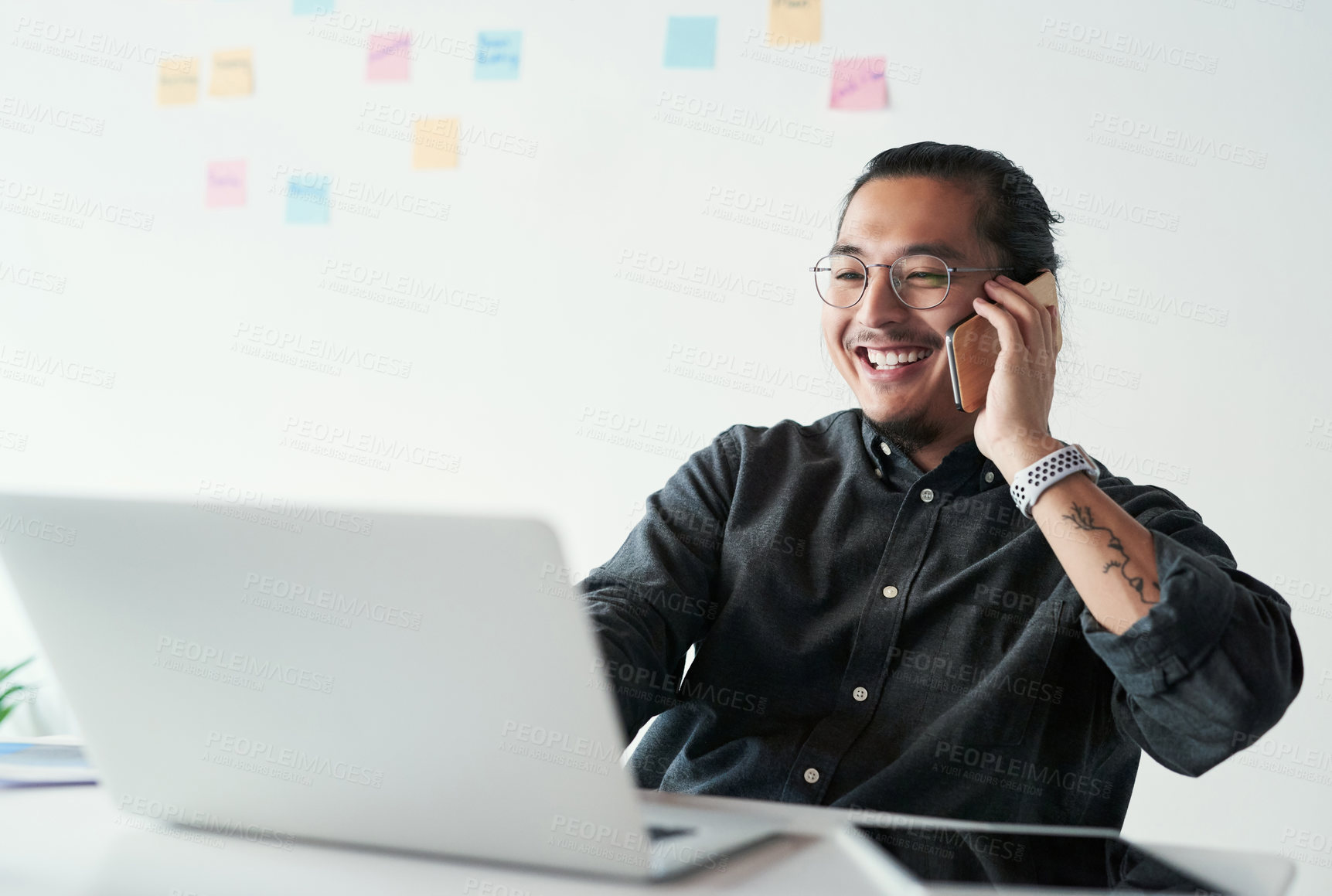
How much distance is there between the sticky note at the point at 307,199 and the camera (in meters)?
2.35

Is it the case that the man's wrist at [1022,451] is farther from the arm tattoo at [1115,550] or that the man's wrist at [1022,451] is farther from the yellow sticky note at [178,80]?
the yellow sticky note at [178,80]

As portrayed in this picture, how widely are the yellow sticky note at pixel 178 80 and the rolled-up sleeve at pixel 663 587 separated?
1701 mm

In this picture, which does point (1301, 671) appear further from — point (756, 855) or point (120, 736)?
point (120, 736)

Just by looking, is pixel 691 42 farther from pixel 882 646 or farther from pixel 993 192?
pixel 882 646

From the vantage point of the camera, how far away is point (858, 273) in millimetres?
1295

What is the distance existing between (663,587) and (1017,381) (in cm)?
45

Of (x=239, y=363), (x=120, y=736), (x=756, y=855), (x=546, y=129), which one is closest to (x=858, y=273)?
(x=756, y=855)

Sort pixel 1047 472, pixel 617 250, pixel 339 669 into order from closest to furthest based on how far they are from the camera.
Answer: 1. pixel 339 669
2. pixel 1047 472
3. pixel 617 250

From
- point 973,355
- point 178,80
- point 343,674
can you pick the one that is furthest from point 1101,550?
point 178,80

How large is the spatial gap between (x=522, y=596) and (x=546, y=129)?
73.4 inches

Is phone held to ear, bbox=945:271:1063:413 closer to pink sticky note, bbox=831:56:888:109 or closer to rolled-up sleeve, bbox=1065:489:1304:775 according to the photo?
rolled-up sleeve, bbox=1065:489:1304:775

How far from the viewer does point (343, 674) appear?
0.57 m

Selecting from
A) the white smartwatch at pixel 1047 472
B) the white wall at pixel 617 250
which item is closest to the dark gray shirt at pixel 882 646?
the white smartwatch at pixel 1047 472

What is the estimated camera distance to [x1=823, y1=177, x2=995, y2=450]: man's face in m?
1.27
